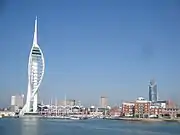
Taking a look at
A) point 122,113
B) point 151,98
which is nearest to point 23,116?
point 122,113

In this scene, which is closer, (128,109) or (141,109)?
(141,109)

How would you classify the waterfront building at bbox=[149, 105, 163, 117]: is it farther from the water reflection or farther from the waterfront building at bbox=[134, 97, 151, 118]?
the water reflection

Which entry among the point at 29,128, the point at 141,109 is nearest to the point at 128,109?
the point at 141,109

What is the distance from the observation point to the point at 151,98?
68.4 m

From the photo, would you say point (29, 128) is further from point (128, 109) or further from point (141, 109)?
point (128, 109)

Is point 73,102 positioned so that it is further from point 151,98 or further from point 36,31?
point 36,31

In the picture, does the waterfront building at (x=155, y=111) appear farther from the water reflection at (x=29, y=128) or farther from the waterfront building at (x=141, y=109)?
the water reflection at (x=29, y=128)

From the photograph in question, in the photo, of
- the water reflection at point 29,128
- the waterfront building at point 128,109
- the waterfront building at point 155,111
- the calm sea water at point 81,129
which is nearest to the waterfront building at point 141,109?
the waterfront building at point 155,111

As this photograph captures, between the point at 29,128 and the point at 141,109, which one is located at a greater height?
the point at 141,109

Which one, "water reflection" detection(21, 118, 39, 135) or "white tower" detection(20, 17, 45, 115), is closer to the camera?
"water reflection" detection(21, 118, 39, 135)

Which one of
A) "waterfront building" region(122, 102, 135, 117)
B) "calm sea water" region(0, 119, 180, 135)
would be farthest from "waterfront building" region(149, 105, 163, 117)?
"calm sea water" region(0, 119, 180, 135)

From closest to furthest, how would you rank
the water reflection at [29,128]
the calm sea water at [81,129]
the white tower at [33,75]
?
1. the water reflection at [29,128]
2. the calm sea water at [81,129]
3. the white tower at [33,75]

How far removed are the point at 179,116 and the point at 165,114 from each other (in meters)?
1.88

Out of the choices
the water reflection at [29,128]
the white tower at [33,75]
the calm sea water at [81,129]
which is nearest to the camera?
the water reflection at [29,128]
